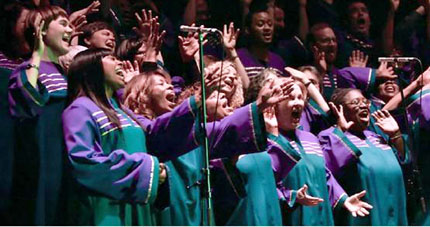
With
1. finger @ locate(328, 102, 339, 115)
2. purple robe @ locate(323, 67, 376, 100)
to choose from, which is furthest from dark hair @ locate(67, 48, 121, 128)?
purple robe @ locate(323, 67, 376, 100)

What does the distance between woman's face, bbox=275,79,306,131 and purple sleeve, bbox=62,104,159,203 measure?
1.17m

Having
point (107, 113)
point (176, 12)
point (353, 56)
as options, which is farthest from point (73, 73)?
point (353, 56)

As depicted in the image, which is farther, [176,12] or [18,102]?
[176,12]

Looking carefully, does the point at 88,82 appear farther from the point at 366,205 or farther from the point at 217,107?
the point at 366,205

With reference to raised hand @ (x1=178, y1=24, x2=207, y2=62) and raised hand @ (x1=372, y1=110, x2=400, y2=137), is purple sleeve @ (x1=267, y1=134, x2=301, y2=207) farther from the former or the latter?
raised hand @ (x1=372, y1=110, x2=400, y2=137)

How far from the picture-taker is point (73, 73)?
5.34m

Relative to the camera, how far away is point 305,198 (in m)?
5.97

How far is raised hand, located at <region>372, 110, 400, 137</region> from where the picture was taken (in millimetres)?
6773

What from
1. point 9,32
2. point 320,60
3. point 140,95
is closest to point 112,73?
point 140,95

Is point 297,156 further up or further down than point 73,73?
further down

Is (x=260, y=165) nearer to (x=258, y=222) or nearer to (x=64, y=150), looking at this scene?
(x=258, y=222)

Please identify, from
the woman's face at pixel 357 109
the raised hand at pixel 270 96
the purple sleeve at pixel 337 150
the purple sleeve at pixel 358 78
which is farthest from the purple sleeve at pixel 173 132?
the purple sleeve at pixel 358 78

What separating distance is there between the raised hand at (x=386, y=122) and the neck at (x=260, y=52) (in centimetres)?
78

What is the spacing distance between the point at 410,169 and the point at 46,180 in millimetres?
2371
